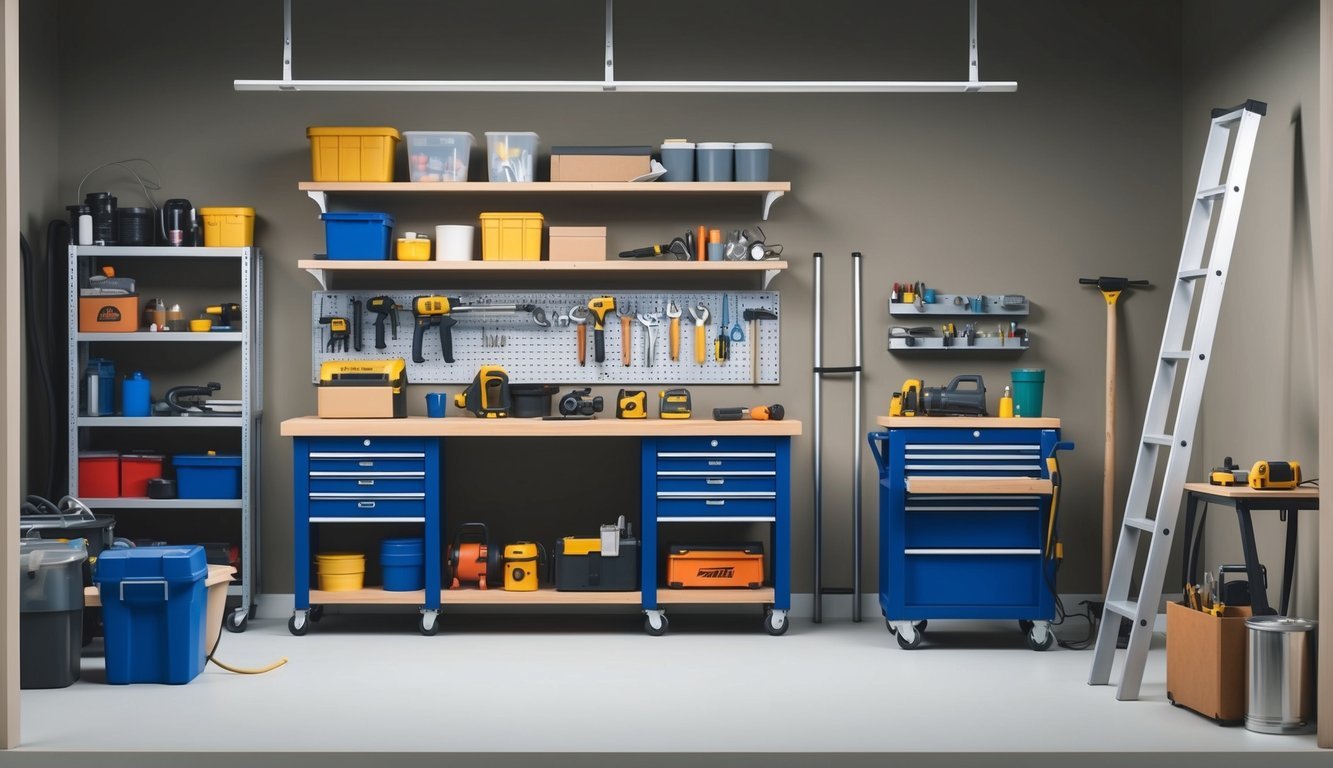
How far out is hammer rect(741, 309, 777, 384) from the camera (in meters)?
5.85

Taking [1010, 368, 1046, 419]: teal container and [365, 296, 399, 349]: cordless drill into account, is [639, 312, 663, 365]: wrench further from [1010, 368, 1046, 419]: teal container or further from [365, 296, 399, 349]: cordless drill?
[1010, 368, 1046, 419]: teal container

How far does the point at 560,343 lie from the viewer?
5.88 metres

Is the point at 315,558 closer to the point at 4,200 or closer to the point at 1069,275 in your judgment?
the point at 4,200

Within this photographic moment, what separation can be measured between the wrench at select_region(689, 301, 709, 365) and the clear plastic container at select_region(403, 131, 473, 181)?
127 cm

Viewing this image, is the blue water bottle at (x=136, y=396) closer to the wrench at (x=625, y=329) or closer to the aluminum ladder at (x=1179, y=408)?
the wrench at (x=625, y=329)

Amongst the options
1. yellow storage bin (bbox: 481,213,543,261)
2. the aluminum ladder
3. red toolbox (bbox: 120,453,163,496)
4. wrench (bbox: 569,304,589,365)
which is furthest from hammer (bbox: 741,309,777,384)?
red toolbox (bbox: 120,453,163,496)

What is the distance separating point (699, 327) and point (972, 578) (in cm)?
173

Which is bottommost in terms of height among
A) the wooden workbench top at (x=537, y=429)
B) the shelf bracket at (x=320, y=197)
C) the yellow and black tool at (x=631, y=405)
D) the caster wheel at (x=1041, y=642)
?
the caster wheel at (x=1041, y=642)

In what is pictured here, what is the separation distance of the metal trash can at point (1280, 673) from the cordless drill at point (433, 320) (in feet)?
11.9

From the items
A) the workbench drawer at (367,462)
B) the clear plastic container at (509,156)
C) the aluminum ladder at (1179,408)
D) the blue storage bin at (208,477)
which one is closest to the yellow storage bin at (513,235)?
the clear plastic container at (509,156)

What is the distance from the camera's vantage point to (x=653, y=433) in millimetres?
5277

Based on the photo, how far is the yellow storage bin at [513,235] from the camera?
557 cm

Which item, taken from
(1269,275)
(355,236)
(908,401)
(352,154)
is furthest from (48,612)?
(1269,275)

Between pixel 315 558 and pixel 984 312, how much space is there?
3.33 metres
